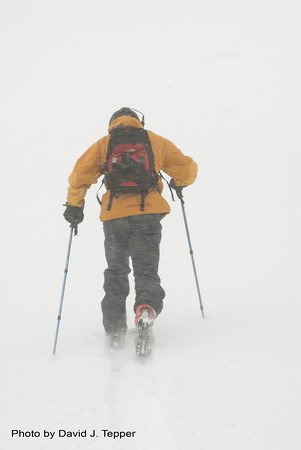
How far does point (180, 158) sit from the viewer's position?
5.05m

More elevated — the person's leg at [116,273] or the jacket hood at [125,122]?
the jacket hood at [125,122]

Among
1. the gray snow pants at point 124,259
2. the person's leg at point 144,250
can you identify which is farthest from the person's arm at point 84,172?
the person's leg at point 144,250

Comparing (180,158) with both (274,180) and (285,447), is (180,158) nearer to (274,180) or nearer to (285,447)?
(285,447)

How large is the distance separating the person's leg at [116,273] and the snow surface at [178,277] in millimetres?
302

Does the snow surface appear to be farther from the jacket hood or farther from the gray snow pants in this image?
the jacket hood

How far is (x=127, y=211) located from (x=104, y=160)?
23.8 inches

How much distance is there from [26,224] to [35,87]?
2702 centimetres

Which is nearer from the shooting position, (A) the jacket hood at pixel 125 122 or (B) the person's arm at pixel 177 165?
(A) the jacket hood at pixel 125 122

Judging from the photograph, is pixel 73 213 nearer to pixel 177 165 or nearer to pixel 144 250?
pixel 144 250

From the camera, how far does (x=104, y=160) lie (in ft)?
15.7

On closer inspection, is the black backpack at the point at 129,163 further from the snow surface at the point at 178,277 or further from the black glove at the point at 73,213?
the snow surface at the point at 178,277

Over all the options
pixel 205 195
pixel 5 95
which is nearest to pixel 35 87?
pixel 5 95

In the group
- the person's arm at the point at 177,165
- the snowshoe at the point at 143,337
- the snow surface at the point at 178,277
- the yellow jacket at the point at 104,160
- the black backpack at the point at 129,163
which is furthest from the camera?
the person's arm at the point at 177,165

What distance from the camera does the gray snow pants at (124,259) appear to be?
467cm
